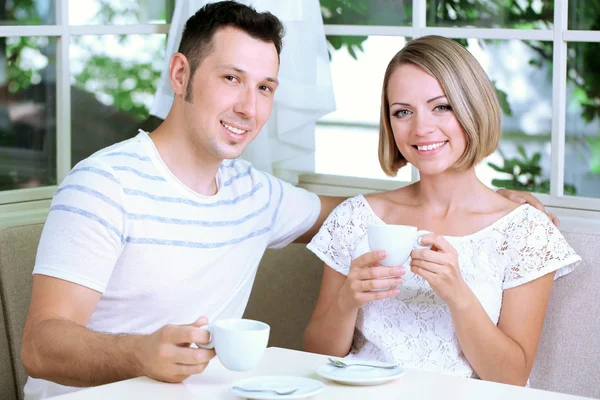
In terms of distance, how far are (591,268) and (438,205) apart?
378 millimetres

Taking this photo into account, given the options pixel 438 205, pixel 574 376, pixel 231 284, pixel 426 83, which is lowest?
pixel 574 376

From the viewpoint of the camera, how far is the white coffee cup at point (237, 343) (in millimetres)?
Answer: 1351

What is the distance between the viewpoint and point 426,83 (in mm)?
2082

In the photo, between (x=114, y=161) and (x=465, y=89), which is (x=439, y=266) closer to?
(x=465, y=89)

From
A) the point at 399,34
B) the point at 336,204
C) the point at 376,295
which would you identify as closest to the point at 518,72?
the point at 399,34

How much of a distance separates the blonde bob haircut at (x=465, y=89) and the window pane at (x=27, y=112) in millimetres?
1074

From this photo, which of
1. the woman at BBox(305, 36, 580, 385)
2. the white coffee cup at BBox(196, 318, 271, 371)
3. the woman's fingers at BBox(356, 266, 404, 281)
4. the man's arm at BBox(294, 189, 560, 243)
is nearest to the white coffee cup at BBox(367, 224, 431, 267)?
the woman's fingers at BBox(356, 266, 404, 281)

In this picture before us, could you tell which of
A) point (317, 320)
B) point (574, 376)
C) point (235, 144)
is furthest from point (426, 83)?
point (574, 376)

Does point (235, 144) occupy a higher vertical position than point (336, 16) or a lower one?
lower

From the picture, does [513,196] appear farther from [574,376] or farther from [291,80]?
[291,80]

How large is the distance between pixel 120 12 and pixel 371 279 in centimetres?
138

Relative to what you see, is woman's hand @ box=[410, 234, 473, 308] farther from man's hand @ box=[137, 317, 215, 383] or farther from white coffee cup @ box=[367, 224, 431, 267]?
man's hand @ box=[137, 317, 215, 383]

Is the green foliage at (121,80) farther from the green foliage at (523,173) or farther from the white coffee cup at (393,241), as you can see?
the white coffee cup at (393,241)

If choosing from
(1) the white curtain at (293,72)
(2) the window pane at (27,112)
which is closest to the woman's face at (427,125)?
(1) the white curtain at (293,72)
